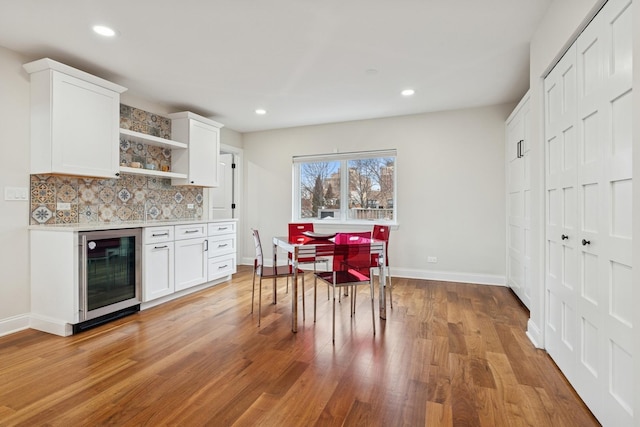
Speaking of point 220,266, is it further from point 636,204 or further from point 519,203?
point 636,204

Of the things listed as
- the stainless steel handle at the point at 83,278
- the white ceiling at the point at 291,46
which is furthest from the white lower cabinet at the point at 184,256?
the white ceiling at the point at 291,46

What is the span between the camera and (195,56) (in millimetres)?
2926

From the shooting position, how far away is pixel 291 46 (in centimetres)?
274

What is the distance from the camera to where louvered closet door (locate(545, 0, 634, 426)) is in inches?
54.0

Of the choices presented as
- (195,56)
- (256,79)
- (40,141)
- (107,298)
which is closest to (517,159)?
(256,79)

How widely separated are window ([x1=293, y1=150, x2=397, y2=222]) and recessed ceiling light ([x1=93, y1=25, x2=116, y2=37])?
3270mm

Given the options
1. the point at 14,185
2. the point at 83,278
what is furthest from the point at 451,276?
the point at 14,185

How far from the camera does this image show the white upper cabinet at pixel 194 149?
13.6 feet

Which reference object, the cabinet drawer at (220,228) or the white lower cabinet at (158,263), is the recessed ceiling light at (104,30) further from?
the cabinet drawer at (220,228)

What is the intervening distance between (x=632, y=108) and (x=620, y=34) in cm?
41

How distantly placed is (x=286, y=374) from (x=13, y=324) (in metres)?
2.55

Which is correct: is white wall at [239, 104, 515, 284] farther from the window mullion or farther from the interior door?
the interior door

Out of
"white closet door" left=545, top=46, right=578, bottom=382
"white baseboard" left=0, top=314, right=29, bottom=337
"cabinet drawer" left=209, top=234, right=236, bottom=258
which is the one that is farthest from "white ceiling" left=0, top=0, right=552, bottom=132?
"white baseboard" left=0, top=314, right=29, bottom=337

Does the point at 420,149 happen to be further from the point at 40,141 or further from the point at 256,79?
the point at 40,141
